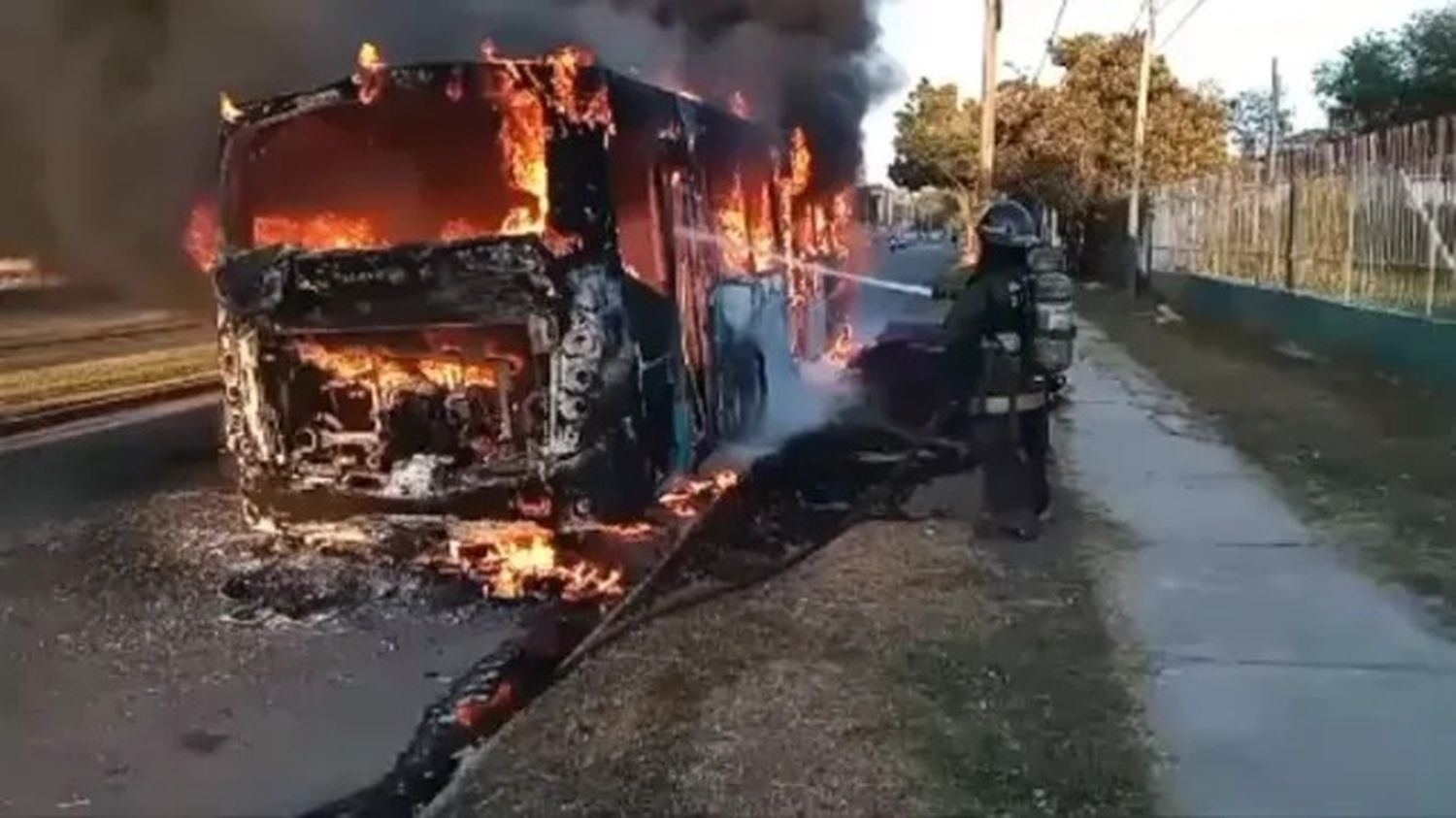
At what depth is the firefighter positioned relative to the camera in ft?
26.0

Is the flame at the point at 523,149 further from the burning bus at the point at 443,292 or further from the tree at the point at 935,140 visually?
the tree at the point at 935,140

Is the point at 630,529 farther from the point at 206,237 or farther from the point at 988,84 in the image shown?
the point at 988,84

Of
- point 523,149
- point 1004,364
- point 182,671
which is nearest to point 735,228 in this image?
point 1004,364

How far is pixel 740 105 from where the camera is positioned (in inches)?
493

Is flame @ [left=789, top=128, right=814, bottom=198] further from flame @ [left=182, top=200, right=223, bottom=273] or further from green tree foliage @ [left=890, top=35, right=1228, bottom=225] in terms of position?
green tree foliage @ [left=890, top=35, right=1228, bottom=225]

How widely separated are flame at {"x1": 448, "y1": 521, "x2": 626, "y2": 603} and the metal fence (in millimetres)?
8582

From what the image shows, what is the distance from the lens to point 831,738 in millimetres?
5051

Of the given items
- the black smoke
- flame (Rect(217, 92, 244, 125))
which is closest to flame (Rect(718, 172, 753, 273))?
the black smoke

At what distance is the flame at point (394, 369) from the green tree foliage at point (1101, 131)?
34.3 metres

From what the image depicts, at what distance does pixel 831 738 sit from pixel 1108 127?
39288 millimetres

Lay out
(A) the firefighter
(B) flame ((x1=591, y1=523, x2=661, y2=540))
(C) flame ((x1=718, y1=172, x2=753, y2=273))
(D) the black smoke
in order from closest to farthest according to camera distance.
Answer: (B) flame ((x1=591, y1=523, x2=661, y2=540))
(A) the firefighter
(C) flame ((x1=718, y1=172, x2=753, y2=273))
(D) the black smoke

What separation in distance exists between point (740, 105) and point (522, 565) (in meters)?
5.59

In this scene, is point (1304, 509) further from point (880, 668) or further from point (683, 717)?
point (683, 717)

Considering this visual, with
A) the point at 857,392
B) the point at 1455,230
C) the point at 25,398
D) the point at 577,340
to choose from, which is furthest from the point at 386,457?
the point at 1455,230
